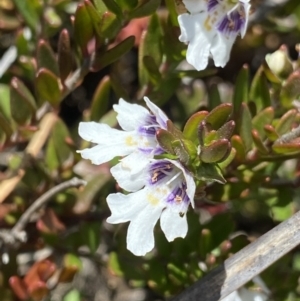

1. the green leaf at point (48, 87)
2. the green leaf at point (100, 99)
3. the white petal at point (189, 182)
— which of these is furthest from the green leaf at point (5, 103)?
the white petal at point (189, 182)

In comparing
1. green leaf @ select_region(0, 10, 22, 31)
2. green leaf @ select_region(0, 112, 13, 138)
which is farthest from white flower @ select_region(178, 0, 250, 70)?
green leaf @ select_region(0, 10, 22, 31)

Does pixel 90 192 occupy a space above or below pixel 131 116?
below

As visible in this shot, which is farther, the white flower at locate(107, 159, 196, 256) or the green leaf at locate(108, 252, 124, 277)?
the green leaf at locate(108, 252, 124, 277)

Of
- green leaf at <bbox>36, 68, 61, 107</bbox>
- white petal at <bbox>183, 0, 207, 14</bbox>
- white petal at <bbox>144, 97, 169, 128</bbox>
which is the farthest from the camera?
green leaf at <bbox>36, 68, 61, 107</bbox>

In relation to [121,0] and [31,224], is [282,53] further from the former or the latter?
[31,224]

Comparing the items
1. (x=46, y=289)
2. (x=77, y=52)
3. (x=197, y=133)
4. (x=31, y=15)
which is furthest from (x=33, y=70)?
(x=197, y=133)

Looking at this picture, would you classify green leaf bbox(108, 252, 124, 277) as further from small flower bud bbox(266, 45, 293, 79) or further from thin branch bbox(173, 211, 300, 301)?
small flower bud bbox(266, 45, 293, 79)

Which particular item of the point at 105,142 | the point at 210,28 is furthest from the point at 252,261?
the point at 210,28

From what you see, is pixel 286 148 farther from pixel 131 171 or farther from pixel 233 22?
pixel 131 171
